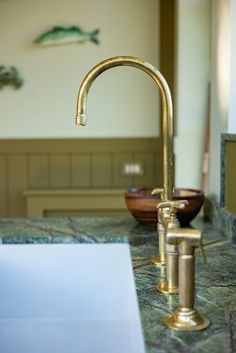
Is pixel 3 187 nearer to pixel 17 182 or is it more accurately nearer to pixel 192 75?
pixel 17 182

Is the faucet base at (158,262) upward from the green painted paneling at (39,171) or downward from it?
downward

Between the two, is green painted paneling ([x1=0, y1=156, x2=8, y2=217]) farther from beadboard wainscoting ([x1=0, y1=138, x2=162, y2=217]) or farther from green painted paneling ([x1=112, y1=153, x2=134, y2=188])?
green painted paneling ([x1=112, y1=153, x2=134, y2=188])

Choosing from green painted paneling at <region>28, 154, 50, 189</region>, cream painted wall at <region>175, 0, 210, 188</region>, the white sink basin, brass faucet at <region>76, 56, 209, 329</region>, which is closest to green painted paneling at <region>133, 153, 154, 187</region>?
cream painted wall at <region>175, 0, 210, 188</region>

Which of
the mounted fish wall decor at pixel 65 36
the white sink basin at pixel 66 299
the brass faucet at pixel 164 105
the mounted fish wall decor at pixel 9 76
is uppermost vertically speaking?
the mounted fish wall decor at pixel 65 36

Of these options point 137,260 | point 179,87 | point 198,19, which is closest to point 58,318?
point 137,260

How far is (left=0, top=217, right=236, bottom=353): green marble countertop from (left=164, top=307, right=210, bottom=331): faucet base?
1 centimetres

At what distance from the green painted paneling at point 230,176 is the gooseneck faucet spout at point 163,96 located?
41 cm

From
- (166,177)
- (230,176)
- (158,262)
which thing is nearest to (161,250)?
(158,262)

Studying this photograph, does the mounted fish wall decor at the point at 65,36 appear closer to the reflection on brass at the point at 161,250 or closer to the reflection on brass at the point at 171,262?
the reflection on brass at the point at 161,250

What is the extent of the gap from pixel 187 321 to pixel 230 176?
33.5 inches

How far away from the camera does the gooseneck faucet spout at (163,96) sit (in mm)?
1181

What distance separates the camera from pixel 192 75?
3135 mm

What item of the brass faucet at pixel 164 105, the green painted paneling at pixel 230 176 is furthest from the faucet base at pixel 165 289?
the green painted paneling at pixel 230 176

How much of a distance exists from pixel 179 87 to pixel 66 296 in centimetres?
192
